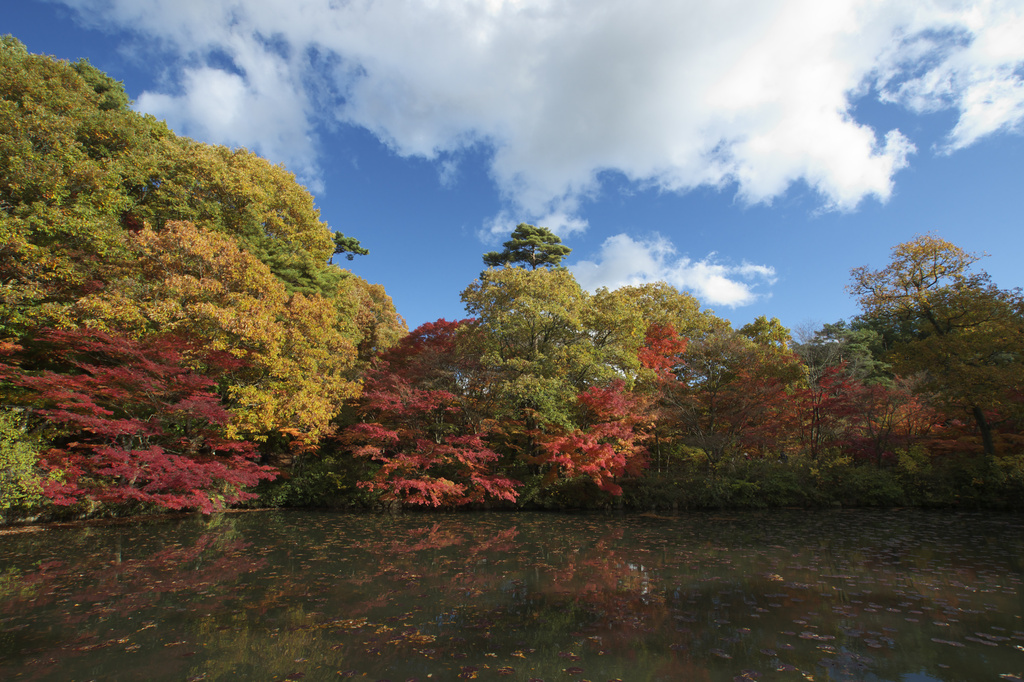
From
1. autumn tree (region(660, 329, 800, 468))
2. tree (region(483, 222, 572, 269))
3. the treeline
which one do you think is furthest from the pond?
tree (region(483, 222, 572, 269))

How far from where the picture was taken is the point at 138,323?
37.0 ft

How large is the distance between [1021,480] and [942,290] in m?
6.32

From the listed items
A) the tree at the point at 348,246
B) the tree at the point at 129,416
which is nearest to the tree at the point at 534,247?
the tree at the point at 348,246

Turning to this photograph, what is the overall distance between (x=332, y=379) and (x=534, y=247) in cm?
2114

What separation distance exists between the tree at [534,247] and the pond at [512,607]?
25151 mm

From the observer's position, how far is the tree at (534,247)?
32.8 m

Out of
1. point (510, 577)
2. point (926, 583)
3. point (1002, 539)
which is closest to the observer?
point (926, 583)

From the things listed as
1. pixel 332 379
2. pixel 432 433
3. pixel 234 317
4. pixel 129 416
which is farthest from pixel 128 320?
pixel 432 433

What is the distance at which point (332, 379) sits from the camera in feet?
50.0

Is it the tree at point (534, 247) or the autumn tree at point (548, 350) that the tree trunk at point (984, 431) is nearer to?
the autumn tree at point (548, 350)

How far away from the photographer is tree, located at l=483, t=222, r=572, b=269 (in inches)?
1289

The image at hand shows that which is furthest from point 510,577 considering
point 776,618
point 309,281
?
point 309,281

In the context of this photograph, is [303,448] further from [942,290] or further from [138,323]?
[942,290]

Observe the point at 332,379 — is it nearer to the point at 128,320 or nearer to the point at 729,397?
the point at 128,320
